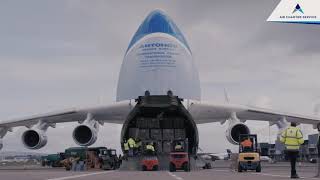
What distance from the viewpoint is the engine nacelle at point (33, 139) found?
27.6 meters

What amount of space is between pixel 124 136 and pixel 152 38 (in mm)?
4959

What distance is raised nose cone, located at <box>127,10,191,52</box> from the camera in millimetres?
26547

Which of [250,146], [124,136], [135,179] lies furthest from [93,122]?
[135,179]

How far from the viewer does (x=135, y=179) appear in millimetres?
13875

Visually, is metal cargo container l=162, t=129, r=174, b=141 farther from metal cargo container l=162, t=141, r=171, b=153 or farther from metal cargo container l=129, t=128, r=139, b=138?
metal cargo container l=129, t=128, r=139, b=138

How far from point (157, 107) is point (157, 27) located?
4.35 metres

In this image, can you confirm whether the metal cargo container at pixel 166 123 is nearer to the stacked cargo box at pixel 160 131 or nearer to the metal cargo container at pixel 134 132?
the stacked cargo box at pixel 160 131

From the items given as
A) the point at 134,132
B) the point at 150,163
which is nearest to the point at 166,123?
the point at 134,132

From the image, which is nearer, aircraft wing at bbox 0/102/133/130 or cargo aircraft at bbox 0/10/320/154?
cargo aircraft at bbox 0/10/320/154

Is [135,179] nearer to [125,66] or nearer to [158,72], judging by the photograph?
[158,72]

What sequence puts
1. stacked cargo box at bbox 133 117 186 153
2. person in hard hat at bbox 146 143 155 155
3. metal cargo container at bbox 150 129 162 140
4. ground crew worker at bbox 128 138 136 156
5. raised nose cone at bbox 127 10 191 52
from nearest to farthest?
1. person in hard hat at bbox 146 143 155 155
2. ground crew worker at bbox 128 138 136 156
3. stacked cargo box at bbox 133 117 186 153
4. raised nose cone at bbox 127 10 191 52
5. metal cargo container at bbox 150 129 162 140

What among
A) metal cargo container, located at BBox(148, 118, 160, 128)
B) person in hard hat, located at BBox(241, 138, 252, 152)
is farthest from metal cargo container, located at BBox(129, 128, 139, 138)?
person in hard hat, located at BBox(241, 138, 252, 152)

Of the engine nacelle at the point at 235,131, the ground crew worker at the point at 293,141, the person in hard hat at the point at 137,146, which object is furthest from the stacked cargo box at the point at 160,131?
the ground crew worker at the point at 293,141

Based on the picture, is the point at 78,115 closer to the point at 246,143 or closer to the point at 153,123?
the point at 153,123
